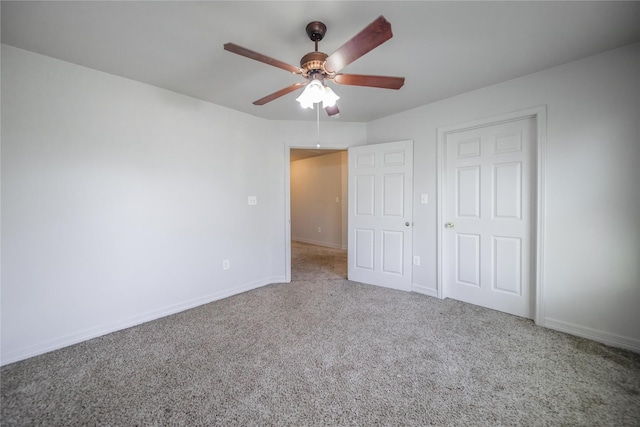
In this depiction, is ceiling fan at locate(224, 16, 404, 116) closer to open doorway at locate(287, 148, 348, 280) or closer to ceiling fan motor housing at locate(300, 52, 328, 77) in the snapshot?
ceiling fan motor housing at locate(300, 52, 328, 77)

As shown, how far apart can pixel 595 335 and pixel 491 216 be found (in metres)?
1.22

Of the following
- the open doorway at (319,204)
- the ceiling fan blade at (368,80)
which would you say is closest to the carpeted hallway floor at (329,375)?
the ceiling fan blade at (368,80)

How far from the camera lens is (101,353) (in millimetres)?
1957

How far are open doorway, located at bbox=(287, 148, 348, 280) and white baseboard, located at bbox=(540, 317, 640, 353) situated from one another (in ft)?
10.4

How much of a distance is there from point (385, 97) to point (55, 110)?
117 inches

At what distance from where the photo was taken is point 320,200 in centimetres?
645

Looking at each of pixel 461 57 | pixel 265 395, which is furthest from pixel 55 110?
pixel 461 57

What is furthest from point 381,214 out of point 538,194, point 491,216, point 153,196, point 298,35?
point 153,196

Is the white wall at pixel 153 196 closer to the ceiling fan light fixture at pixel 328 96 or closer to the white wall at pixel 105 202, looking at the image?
the white wall at pixel 105 202

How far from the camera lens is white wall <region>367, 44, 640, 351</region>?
192cm

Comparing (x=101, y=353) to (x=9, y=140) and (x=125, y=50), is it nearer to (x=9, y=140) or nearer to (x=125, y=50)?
(x=9, y=140)

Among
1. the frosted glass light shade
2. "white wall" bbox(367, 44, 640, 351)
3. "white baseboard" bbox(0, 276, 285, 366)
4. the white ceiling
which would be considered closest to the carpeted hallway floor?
"white baseboard" bbox(0, 276, 285, 366)

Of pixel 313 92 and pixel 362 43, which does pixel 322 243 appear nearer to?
pixel 313 92

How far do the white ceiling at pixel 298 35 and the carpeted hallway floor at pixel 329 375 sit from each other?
230 centimetres
